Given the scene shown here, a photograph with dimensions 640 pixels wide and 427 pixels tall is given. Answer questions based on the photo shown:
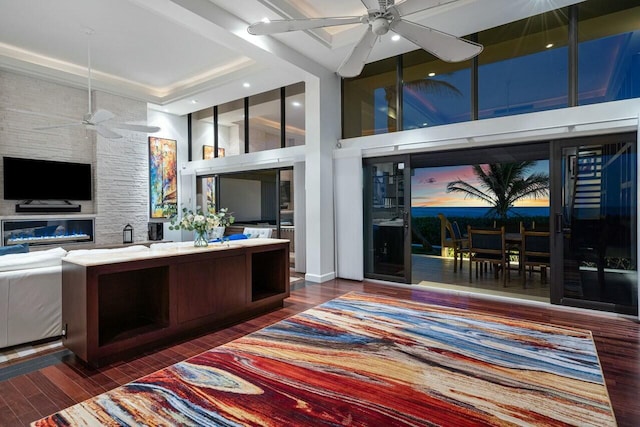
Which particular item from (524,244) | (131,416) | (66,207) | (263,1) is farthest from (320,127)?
(66,207)

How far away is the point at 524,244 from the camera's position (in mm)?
5082

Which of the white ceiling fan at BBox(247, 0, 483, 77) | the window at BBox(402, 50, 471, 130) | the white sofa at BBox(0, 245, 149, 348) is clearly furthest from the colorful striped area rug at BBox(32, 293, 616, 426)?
the window at BBox(402, 50, 471, 130)

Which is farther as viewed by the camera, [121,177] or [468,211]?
[468,211]

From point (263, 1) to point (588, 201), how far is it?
4353mm

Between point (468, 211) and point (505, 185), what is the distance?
1222 mm

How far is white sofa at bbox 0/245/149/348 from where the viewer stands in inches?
115

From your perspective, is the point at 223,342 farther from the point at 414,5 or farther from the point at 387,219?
the point at 387,219

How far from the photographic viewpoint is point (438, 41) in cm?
262

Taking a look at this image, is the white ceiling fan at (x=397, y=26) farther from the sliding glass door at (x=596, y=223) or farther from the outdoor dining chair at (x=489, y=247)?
the outdoor dining chair at (x=489, y=247)

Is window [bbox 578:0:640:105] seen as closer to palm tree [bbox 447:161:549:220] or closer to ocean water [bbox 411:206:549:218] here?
palm tree [bbox 447:161:549:220]

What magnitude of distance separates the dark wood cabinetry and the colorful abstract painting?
453 cm

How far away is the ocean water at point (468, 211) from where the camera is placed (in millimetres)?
7882

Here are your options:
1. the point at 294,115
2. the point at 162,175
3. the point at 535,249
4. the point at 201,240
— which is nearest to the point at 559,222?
the point at 535,249

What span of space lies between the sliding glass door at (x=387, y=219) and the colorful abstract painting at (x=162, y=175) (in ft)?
14.8
